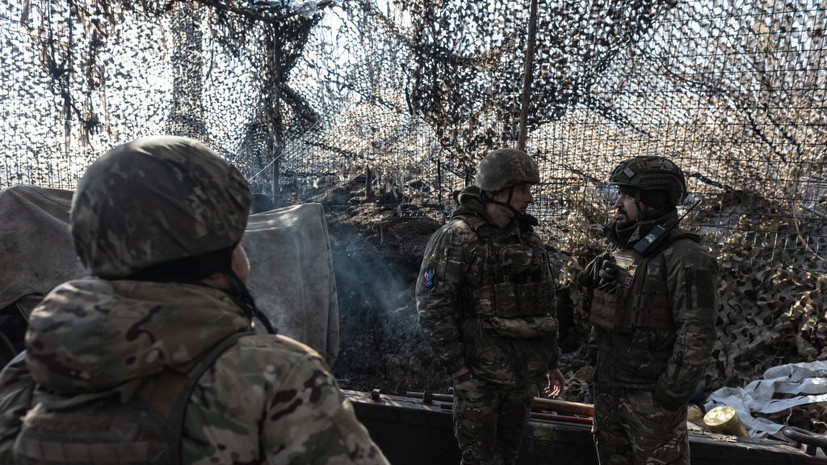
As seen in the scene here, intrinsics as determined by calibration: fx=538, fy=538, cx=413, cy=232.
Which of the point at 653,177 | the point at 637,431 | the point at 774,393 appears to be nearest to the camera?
the point at 637,431

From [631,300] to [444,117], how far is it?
3.29m

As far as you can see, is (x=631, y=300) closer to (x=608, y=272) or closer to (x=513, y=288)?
(x=608, y=272)

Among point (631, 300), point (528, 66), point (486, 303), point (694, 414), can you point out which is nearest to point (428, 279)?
point (486, 303)

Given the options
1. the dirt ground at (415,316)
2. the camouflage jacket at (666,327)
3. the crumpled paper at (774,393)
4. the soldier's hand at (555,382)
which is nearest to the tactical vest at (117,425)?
the camouflage jacket at (666,327)

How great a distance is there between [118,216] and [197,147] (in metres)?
0.22

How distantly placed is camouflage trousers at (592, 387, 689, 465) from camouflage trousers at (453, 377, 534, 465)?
0.43 meters

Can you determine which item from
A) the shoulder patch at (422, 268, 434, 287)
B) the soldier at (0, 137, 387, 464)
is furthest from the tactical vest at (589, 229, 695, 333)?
the soldier at (0, 137, 387, 464)

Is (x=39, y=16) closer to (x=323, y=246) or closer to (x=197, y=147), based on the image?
(x=323, y=246)

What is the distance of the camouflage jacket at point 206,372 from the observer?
3.08 ft

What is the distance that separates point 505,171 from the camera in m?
3.19

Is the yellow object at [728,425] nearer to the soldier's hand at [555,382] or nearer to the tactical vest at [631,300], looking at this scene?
the soldier's hand at [555,382]

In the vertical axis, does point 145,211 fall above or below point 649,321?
above

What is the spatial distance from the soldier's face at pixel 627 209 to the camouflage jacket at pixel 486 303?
532 millimetres

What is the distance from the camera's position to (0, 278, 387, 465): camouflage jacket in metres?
0.94
